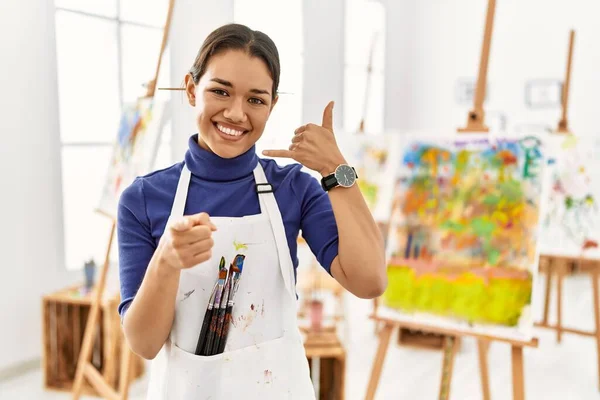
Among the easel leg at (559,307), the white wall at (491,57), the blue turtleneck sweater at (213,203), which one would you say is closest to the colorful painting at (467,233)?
the blue turtleneck sweater at (213,203)

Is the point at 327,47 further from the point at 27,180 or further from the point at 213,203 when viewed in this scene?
the point at 213,203

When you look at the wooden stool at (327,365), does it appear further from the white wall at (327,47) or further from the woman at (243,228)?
the white wall at (327,47)

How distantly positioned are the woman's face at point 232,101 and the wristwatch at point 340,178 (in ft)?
0.50

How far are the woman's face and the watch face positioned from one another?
160 mm

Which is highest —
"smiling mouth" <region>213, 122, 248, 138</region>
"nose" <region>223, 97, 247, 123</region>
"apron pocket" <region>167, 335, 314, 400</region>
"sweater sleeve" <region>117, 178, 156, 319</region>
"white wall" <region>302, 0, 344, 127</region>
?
"white wall" <region>302, 0, 344, 127</region>

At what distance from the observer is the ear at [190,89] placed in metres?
1.00

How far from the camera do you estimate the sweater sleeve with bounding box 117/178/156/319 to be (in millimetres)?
958

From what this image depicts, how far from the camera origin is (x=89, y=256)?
282cm

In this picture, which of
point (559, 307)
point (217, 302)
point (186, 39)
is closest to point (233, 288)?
point (217, 302)

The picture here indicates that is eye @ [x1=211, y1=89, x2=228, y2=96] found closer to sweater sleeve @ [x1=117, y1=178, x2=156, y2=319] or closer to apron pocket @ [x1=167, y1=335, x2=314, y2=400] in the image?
sweater sleeve @ [x1=117, y1=178, x2=156, y2=319]

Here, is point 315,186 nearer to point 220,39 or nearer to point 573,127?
point 220,39

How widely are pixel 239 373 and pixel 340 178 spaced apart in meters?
0.40

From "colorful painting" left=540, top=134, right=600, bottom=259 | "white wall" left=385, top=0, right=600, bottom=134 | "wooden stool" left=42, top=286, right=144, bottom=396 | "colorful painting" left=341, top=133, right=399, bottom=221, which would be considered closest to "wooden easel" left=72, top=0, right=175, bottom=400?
"wooden stool" left=42, top=286, right=144, bottom=396

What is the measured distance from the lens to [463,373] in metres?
2.93
